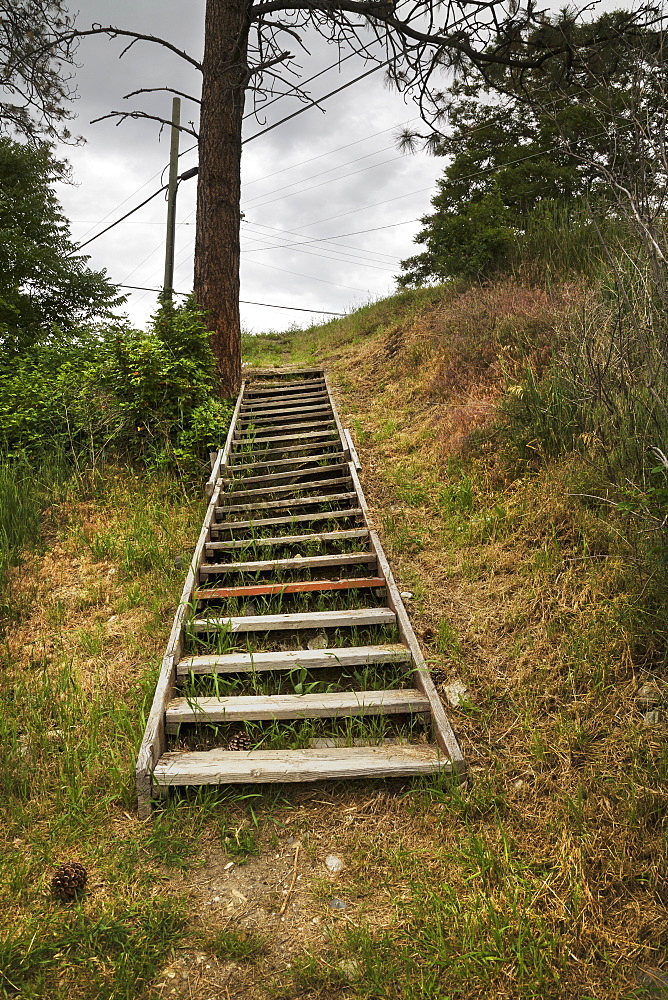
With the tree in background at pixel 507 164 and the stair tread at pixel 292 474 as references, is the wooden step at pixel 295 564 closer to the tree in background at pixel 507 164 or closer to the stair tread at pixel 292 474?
the stair tread at pixel 292 474

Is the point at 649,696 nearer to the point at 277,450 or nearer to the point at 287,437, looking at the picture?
the point at 277,450

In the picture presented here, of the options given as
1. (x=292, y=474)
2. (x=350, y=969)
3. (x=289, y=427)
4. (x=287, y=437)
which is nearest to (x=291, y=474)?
(x=292, y=474)

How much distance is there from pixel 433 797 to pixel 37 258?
13.0 m

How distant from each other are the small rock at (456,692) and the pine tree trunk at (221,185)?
20.6 feet

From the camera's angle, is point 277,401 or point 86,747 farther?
point 277,401

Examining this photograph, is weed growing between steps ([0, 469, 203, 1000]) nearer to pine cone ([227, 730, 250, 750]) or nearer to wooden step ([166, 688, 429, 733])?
wooden step ([166, 688, 429, 733])

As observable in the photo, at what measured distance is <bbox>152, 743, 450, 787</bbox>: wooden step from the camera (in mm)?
3375

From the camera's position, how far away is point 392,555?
223 inches

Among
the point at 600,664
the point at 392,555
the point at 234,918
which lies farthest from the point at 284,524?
the point at 234,918

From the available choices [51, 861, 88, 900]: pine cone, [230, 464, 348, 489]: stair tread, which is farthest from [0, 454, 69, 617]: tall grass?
[51, 861, 88, 900]: pine cone

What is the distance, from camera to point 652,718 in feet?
10.7

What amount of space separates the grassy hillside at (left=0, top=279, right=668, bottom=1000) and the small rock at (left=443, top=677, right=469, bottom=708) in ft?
0.15

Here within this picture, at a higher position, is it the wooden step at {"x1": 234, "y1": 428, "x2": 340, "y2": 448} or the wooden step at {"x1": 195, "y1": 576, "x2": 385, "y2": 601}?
the wooden step at {"x1": 234, "y1": 428, "x2": 340, "y2": 448}

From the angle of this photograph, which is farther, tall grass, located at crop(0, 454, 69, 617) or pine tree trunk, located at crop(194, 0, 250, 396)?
pine tree trunk, located at crop(194, 0, 250, 396)
